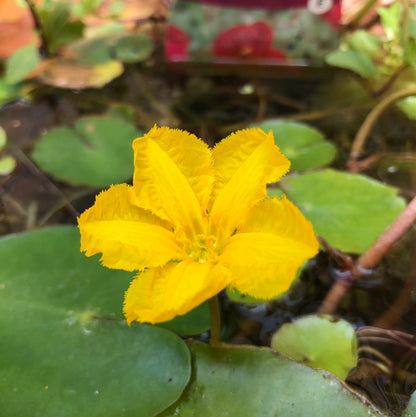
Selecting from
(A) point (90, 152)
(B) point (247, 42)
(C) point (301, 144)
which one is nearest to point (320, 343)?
(C) point (301, 144)

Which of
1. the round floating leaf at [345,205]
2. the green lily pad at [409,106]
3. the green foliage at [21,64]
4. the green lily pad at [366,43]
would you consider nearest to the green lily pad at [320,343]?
the round floating leaf at [345,205]

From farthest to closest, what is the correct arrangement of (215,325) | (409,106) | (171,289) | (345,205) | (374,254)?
1. (409,106)
2. (345,205)
3. (374,254)
4. (215,325)
5. (171,289)

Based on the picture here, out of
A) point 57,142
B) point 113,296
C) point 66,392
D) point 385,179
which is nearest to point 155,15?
point 57,142

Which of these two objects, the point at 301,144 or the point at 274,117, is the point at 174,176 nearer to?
the point at 301,144

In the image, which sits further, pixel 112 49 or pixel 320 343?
pixel 112 49

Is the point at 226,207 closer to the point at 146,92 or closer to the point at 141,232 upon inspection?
the point at 141,232

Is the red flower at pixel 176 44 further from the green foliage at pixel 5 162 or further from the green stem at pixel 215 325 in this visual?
the green stem at pixel 215 325
